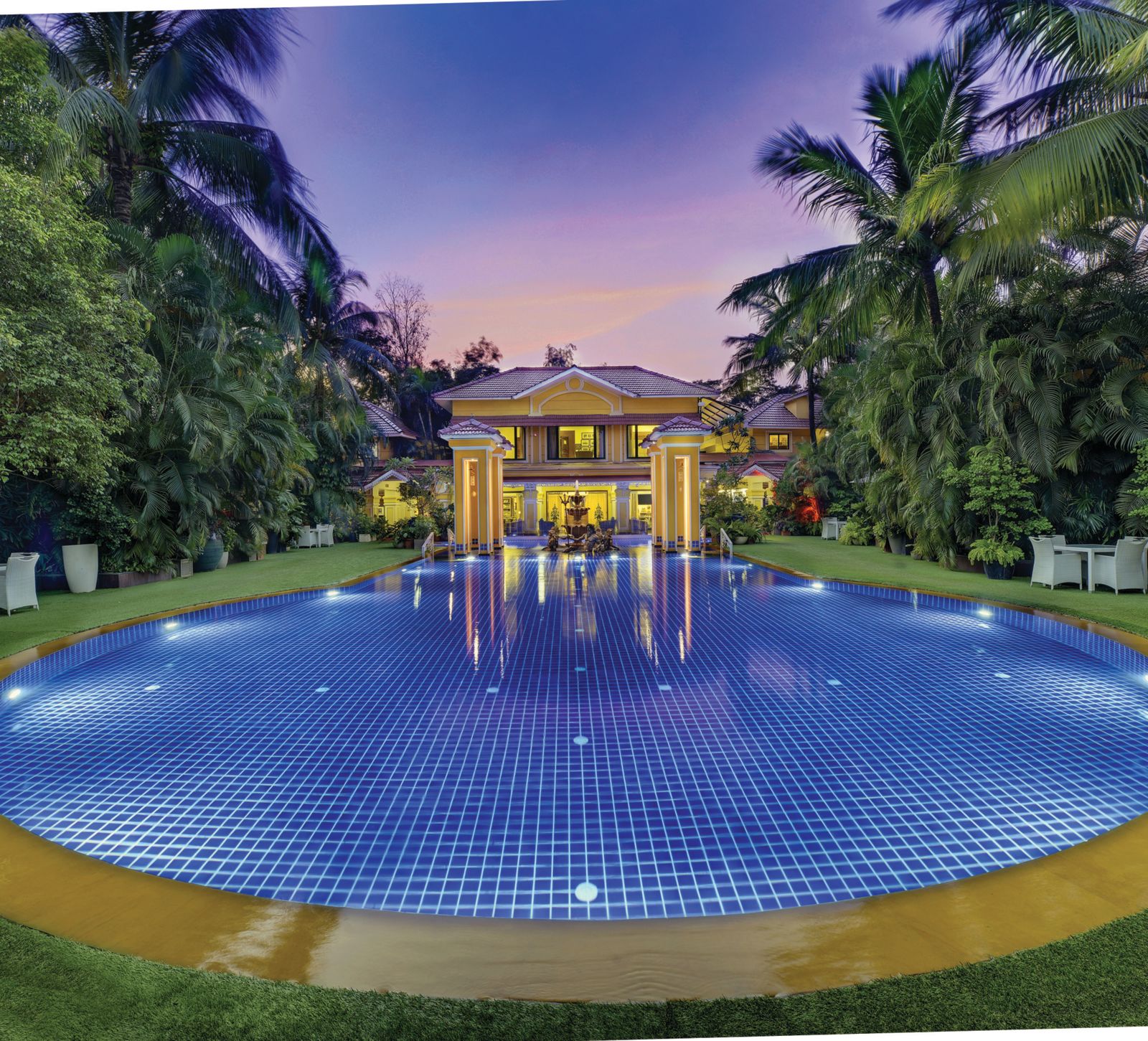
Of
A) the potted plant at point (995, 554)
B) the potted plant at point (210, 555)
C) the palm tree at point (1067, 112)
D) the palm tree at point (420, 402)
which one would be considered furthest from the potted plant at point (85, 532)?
the palm tree at point (420, 402)

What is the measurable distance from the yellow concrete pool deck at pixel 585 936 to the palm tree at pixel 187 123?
10490 mm

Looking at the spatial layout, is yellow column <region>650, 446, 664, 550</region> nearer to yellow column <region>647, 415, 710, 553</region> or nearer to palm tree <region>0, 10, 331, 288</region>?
yellow column <region>647, 415, 710, 553</region>

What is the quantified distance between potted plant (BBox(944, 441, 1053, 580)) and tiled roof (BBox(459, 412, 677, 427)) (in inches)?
640

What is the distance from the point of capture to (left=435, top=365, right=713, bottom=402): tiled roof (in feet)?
90.7

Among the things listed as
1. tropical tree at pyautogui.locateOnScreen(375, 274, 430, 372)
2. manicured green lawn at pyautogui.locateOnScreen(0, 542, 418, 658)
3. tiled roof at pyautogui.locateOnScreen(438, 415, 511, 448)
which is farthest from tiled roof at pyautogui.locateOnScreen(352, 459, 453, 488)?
tropical tree at pyautogui.locateOnScreen(375, 274, 430, 372)

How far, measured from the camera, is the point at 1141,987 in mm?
1929

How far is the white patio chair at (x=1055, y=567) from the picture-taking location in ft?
32.6

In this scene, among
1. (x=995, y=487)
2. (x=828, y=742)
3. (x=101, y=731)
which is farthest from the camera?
(x=995, y=487)

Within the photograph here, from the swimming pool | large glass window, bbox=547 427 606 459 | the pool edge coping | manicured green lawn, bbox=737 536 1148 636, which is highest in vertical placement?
large glass window, bbox=547 427 606 459

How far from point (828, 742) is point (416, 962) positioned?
10.7 feet

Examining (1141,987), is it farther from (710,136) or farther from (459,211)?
(459,211)

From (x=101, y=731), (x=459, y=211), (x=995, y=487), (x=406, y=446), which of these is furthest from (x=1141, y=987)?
(x=406, y=446)

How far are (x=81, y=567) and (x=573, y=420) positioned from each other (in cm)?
1858

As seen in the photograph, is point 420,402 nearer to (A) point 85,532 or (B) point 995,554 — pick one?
Result: (A) point 85,532
